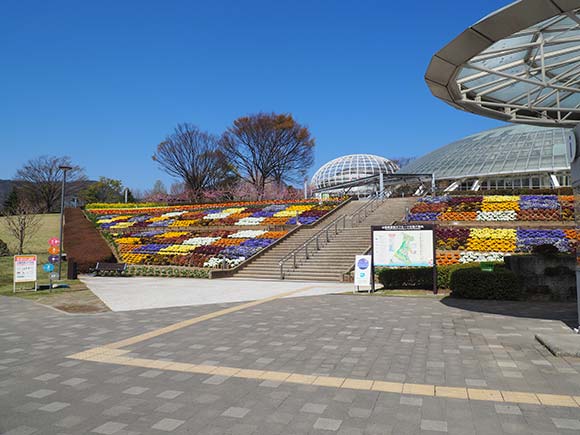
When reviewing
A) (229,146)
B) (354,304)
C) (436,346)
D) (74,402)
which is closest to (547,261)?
(354,304)

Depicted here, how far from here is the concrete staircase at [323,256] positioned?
19219 millimetres

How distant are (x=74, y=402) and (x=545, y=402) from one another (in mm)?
5387

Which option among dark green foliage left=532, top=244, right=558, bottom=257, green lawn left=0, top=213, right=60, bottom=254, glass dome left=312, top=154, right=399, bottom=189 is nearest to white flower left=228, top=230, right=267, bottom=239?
green lawn left=0, top=213, right=60, bottom=254

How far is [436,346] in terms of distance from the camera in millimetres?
7227

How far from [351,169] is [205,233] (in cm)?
5385

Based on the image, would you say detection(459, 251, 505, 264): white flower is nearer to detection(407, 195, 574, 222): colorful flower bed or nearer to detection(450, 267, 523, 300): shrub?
detection(407, 195, 574, 222): colorful flower bed

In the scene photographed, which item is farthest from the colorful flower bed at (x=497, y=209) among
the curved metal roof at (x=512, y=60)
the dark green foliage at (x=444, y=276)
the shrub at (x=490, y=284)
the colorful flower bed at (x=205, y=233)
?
the shrub at (x=490, y=284)

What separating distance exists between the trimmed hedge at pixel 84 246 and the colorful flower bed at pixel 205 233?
1.39 metres

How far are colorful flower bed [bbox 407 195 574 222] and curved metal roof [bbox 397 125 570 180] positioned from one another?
65.6 ft

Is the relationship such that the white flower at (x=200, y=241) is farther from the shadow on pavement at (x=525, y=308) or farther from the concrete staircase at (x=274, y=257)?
the shadow on pavement at (x=525, y=308)

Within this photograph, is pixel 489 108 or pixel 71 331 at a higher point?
pixel 489 108

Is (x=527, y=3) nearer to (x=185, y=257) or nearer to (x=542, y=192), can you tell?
(x=185, y=257)

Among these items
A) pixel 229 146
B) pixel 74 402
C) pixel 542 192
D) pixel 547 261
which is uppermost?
pixel 229 146

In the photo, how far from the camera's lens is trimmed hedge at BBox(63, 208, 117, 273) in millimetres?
23297
